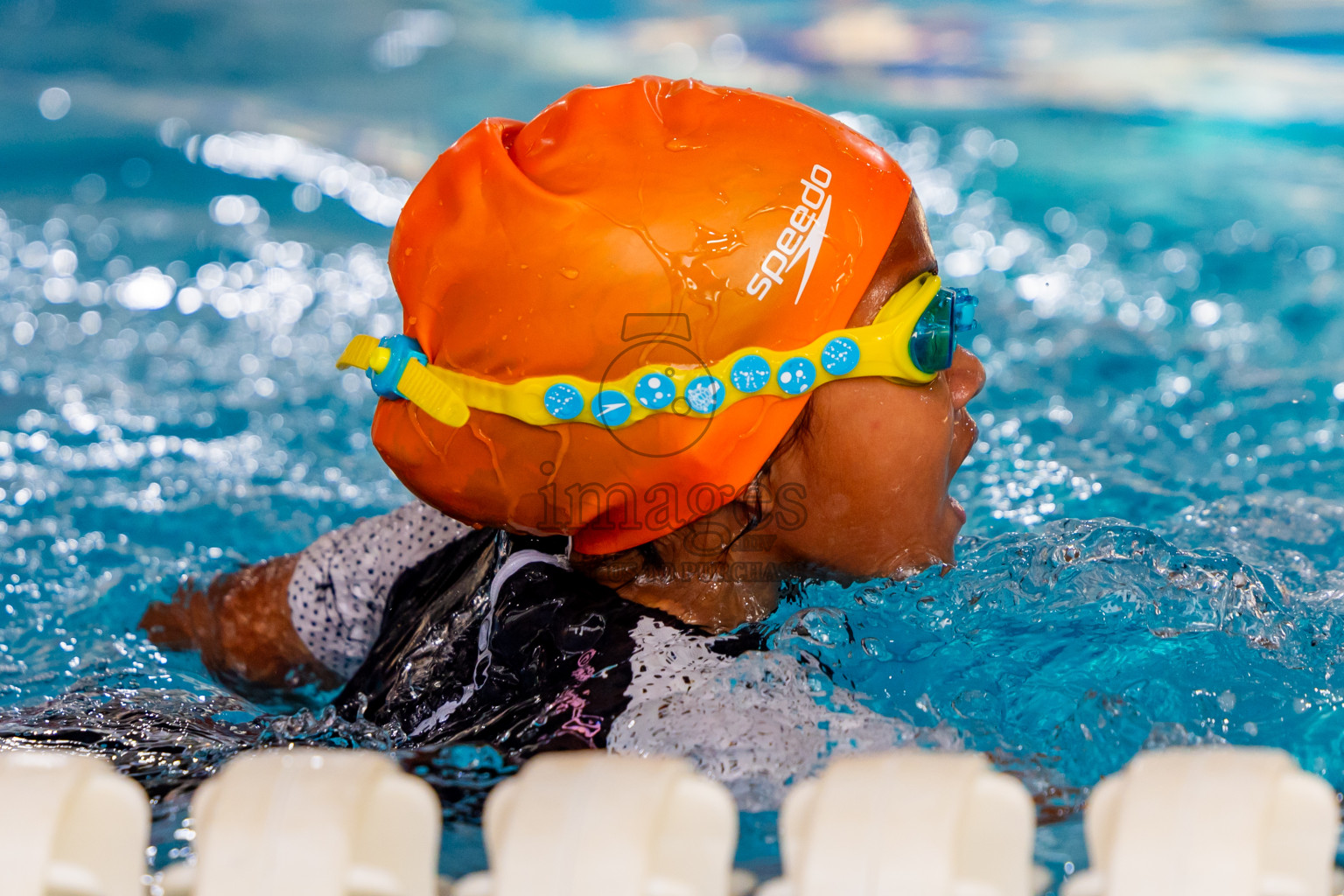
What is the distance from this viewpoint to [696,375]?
1506mm

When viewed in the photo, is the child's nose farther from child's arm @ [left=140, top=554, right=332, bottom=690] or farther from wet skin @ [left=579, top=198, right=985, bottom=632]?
child's arm @ [left=140, top=554, right=332, bottom=690]

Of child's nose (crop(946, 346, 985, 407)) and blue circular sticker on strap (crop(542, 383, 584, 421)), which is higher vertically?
child's nose (crop(946, 346, 985, 407))

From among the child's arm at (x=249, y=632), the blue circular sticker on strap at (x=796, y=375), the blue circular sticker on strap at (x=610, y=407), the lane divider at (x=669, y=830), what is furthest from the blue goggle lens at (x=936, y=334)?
the child's arm at (x=249, y=632)

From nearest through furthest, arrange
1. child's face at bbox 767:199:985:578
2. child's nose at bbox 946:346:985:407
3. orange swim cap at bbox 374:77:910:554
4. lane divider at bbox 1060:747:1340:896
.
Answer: lane divider at bbox 1060:747:1340:896
orange swim cap at bbox 374:77:910:554
child's face at bbox 767:199:985:578
child's nose at bbox 946:346:985:407

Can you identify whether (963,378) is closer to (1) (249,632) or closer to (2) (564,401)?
(2) (564,401)

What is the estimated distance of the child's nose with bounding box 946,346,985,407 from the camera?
1732 mm

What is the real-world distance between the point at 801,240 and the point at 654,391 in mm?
246

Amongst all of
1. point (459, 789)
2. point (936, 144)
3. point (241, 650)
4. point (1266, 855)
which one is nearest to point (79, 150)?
point (936, 144)

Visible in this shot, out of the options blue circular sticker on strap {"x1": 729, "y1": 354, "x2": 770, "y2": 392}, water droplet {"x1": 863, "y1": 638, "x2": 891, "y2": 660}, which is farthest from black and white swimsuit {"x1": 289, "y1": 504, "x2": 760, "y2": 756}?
blue circular sticker on strap {"x1": 729, "y1": 354, "x2": 770, "y2": 392}

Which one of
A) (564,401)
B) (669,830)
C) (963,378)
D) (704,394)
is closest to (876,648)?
(963,378)

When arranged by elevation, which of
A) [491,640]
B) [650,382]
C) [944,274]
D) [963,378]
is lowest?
[491,640]

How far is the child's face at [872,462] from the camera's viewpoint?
157 centimetres

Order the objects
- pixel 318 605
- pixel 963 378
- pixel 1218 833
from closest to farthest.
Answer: pixel 1218 833
pixel 963 378
pixel 318 605

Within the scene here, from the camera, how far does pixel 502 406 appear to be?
4.99 ft
